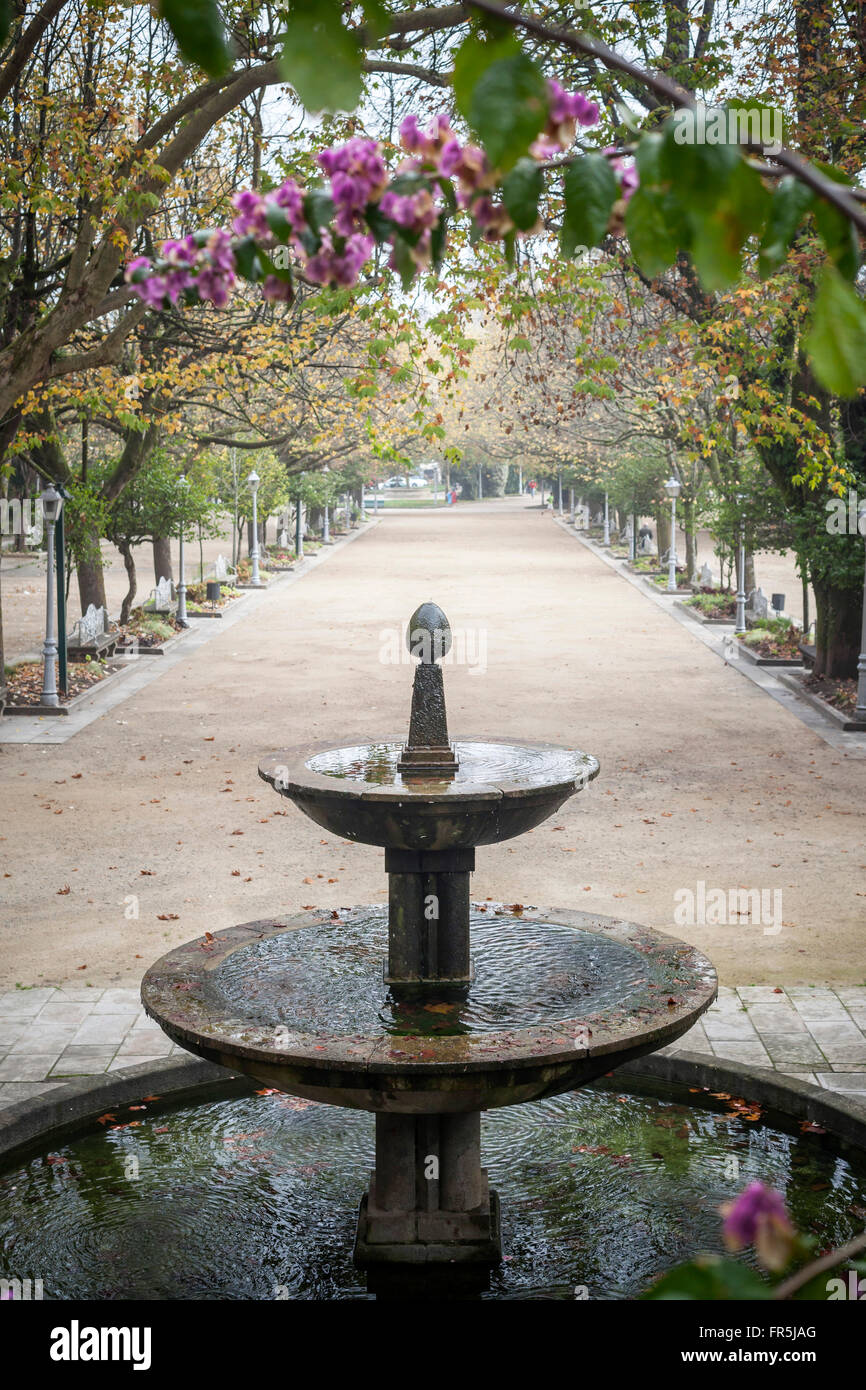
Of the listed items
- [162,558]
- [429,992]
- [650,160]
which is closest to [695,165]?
[650,160]

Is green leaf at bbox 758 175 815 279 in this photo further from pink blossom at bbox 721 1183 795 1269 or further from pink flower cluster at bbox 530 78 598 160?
pink blossom at bbox 721 1183 795 1269

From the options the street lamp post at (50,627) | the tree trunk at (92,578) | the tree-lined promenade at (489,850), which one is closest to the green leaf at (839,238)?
the tree-lined promenade at (489,850)

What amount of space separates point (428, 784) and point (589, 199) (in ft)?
15.4

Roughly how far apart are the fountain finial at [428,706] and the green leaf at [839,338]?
484cm

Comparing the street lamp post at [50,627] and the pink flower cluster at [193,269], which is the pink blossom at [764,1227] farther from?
the street lamp post at [50,627]

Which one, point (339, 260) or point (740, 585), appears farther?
point (740, 585)

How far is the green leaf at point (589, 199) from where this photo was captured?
6.76 feet

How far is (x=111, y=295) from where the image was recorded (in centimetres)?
1316

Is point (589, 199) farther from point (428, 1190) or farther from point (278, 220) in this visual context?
point (428, 1190)

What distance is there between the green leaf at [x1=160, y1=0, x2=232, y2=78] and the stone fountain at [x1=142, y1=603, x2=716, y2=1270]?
4.03m

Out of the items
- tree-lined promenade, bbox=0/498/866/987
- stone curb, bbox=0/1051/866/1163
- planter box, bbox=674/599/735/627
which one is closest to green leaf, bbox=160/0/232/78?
stone curb, bbox=0/1051/866/1163

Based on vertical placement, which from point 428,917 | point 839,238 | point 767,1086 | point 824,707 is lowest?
point 767,1086

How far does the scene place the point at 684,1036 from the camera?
8.11 meters

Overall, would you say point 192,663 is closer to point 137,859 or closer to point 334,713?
point 334,713
